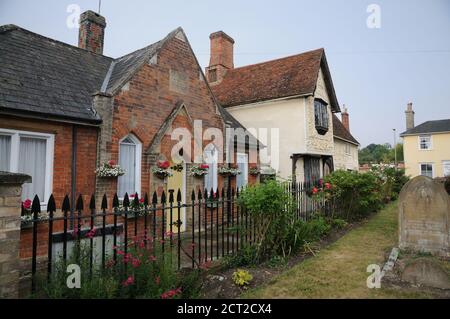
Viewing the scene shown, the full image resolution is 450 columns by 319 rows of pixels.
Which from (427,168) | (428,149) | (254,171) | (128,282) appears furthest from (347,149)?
(128,282)

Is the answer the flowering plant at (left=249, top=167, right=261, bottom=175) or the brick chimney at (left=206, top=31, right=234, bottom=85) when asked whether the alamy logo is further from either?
the brick chimney at (left=206, top=31, right=234, bottom=85)

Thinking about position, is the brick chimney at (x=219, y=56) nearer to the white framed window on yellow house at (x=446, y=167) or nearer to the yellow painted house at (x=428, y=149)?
the yellow painted house at (x=428, y=149)

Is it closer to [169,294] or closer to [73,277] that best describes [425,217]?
[169,294]

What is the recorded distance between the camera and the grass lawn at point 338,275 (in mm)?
4641

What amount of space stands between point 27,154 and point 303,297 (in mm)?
7059

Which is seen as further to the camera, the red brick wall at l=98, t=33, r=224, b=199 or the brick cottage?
the red brick wall at l=98, t=33, r=224, b=199

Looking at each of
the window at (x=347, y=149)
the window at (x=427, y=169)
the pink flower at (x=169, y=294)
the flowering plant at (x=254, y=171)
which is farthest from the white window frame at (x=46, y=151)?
the window at (x=427, y=169)

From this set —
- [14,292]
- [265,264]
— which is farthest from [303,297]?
[14,292]

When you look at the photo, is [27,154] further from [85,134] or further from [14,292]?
[14,292]

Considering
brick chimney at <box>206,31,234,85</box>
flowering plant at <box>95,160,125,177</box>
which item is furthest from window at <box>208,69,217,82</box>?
flowering plant at <box>95,160,125,177</box>

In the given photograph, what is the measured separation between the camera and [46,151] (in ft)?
23.7

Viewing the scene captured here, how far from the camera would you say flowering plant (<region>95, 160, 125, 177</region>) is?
770 centimetres

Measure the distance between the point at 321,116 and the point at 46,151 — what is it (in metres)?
14.4

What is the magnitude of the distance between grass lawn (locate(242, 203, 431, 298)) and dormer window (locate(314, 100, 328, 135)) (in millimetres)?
8923
